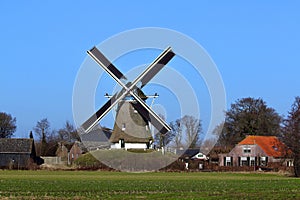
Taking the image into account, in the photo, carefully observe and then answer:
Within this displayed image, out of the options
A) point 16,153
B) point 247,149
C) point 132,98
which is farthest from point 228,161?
point 132,98

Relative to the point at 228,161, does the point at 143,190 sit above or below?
below

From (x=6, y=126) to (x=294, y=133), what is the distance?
230 feet

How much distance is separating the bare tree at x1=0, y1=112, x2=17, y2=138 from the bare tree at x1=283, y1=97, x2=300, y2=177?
6810cm

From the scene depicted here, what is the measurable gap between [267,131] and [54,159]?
35.9 meters

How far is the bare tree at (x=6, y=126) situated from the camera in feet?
357

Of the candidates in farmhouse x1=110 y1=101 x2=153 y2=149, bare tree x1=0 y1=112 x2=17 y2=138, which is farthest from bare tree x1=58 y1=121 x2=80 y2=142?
farmhouse x1=110 y1=101 x2=153 y2=149

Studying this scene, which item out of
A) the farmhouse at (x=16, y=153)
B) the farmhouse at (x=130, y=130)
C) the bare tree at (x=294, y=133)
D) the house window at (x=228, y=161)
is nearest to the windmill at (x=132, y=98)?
the farmhouse at (x=130, y=130)

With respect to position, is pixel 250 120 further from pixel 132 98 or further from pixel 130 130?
pixel 132 98

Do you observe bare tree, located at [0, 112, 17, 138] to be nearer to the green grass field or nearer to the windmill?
the windmill

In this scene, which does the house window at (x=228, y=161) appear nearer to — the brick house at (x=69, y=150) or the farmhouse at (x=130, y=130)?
the brick house at (x=69, y=150)

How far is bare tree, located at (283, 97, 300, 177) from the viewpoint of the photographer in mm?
50906

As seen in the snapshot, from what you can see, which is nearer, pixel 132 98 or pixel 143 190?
pixel 143 190

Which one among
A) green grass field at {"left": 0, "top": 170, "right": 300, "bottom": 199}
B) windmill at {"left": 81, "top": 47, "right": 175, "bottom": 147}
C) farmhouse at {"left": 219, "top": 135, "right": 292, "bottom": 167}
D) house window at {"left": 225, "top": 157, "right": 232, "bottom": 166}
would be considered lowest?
green grass field at {"left": 0, "top": 170, "right": 300, "bottom": 199}

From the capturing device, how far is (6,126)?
4311 inches
